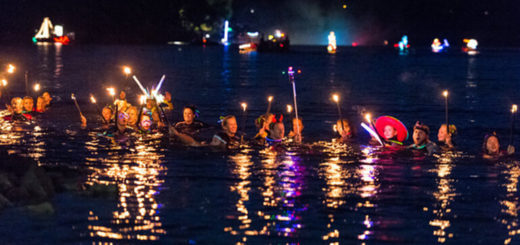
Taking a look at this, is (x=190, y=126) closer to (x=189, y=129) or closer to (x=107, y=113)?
(x=189, y=129)

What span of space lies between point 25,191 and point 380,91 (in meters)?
35.3

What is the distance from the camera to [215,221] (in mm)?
12016

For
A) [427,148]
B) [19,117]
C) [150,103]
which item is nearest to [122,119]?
[150,103]

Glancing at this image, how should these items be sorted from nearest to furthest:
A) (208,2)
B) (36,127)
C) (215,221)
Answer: (215,221)
(36,127)
(208,2)

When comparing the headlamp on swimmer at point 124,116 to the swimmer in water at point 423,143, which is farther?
the headlamp on swimmer at point 124,116

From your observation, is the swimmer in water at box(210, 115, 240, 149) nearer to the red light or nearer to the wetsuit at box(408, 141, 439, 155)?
the wetsuit at box(408, 141, 439, 155)

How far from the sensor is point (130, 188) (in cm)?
1408

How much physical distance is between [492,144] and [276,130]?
196 inches

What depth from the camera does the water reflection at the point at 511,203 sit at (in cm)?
1173

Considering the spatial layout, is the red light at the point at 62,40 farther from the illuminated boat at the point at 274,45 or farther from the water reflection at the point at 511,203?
the water reflection at the point at 511,203

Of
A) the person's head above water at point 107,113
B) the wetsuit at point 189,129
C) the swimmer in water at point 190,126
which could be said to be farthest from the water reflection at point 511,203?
the person's head above water at point 107,113

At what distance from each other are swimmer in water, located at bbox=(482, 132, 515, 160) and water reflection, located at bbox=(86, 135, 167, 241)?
7232mm

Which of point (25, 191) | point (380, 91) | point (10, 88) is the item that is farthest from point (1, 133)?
point (380, 91)

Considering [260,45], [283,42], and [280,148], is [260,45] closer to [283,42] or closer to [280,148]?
[283,42]
